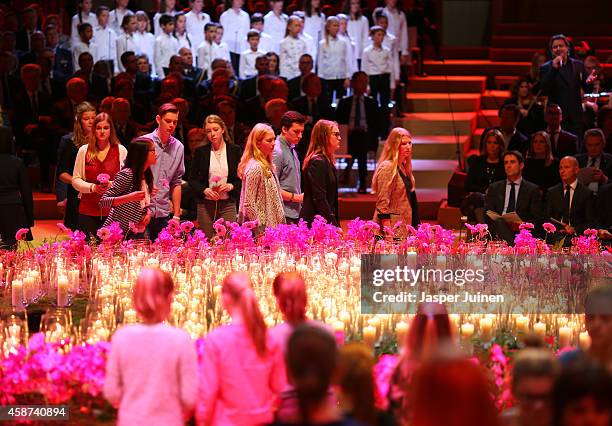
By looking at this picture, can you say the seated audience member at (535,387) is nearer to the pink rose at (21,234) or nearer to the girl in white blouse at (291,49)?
the pink rose at (21,234)

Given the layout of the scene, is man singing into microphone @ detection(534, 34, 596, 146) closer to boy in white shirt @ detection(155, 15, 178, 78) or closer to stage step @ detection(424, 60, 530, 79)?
stage step @ detection(424, 60, 530, 79)

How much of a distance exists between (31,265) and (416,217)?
279 centimetres

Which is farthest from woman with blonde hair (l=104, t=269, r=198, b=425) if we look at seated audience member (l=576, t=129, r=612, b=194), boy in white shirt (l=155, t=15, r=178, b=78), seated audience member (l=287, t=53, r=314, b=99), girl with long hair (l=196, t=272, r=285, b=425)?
boy in white shirt (l=155, t=15, r=178, b=78)

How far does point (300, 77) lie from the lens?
13.0m

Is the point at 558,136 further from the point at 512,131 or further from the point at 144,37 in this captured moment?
the point at 144,37

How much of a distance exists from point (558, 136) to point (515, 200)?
2175 millimetres

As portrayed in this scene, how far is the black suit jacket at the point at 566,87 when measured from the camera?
448 inches

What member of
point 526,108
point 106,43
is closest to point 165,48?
point 106,43

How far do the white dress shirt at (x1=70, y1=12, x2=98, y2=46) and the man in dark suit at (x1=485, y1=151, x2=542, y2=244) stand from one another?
6.90m

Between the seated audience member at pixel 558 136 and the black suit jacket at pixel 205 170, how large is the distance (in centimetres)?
367

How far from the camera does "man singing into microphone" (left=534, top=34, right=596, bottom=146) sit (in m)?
11.4

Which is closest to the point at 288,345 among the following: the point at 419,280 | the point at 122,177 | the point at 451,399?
the point at 451,399

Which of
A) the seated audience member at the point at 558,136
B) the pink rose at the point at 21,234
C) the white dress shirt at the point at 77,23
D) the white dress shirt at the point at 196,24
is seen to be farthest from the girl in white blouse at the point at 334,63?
the pink rose at the point at 21,234

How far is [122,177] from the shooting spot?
6977 millimetres
